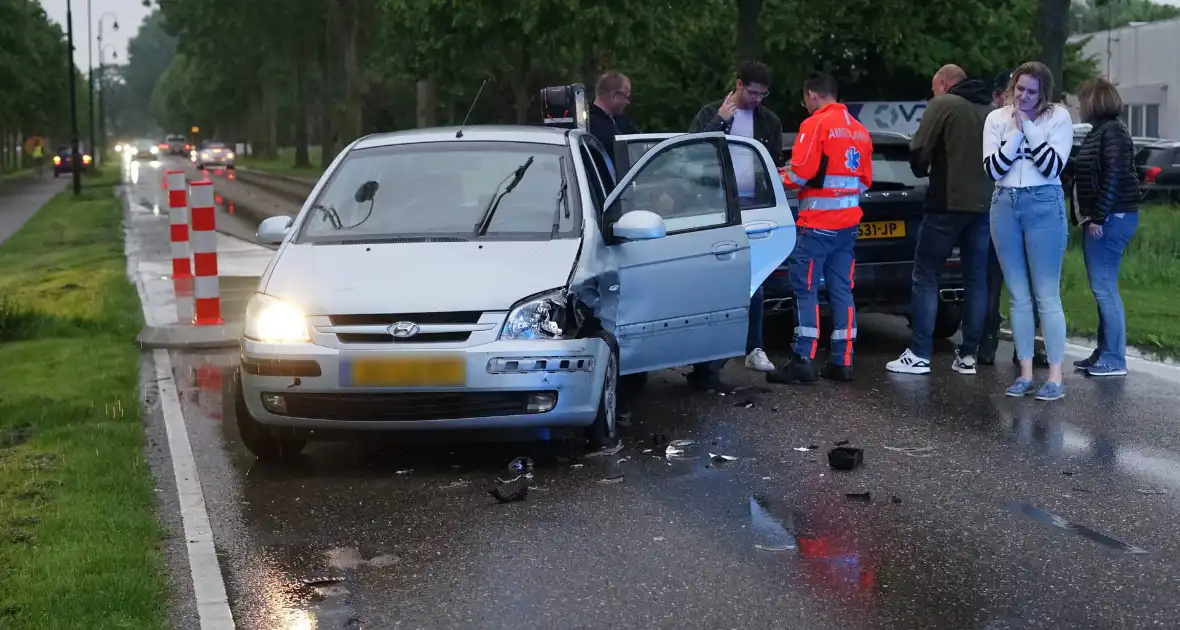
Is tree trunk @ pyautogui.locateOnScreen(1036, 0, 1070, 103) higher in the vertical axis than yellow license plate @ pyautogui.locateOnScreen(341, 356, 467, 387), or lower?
higher

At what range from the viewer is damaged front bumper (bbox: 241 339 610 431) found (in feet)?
22.6

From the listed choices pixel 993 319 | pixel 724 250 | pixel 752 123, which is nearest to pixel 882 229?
pixel 993 319

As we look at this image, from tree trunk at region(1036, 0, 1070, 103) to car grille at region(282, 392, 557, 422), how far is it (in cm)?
1244

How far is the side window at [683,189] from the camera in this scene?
8688 mm

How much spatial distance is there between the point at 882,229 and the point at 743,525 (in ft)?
16.7

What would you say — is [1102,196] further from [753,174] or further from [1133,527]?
[1133,527]

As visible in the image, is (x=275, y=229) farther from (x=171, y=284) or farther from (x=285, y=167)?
(x=285, y=167)

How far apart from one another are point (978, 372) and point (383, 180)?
4.23m

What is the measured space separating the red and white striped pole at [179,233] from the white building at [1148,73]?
4994cm

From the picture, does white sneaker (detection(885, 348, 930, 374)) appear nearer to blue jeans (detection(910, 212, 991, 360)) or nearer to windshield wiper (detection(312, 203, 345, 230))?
blue jeans (detection(910, 212, 991, 360))

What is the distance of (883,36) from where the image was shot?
27078 millimetres

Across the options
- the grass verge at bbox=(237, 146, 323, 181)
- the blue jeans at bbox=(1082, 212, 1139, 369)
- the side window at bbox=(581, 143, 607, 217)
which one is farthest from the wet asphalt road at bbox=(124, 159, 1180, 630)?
the grass verge at bbox=(237, 146, 323, 181)

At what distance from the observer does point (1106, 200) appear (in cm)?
934

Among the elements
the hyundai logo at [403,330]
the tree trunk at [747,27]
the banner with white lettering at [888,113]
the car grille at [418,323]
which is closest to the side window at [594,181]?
the car grille at [418,323]
